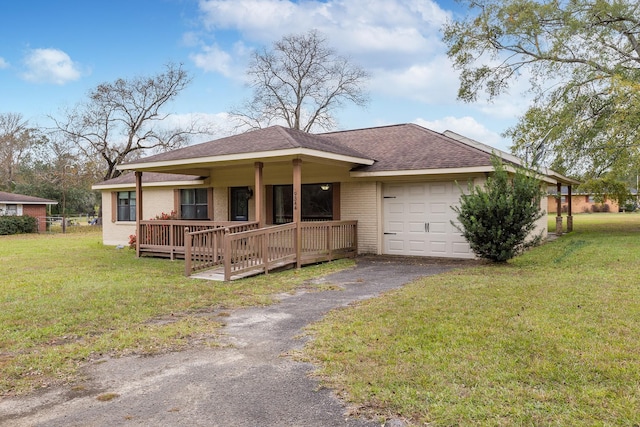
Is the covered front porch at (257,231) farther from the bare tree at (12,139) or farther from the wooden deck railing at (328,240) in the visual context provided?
the bare tree at (12,139)

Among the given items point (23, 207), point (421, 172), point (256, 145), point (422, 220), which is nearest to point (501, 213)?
point (421, 172)

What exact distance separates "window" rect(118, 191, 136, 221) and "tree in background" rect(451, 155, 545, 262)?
530 inches

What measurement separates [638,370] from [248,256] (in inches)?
283

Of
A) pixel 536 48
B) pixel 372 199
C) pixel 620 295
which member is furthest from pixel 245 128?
pixel 620 295

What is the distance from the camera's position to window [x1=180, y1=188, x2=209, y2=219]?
50.9ft

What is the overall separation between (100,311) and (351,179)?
7.98 meters

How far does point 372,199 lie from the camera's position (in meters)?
12.6

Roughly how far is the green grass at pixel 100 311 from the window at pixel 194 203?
472cm

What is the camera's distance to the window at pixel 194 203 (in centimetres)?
1550

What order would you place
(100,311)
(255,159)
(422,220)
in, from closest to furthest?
(100,311) → (255,159) → (422,220)

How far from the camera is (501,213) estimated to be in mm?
9344

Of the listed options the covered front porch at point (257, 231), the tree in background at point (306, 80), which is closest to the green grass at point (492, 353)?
the covered front porch at point (257, 231)

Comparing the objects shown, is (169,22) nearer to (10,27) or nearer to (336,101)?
(10,27)

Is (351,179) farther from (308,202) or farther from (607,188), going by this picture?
(607,188)
